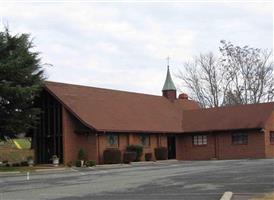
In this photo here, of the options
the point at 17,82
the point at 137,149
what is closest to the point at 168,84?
the point at 137,149

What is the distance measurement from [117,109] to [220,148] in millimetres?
9959

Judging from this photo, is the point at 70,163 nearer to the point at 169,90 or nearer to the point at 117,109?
the point at 117,109

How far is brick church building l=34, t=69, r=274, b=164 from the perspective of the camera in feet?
147

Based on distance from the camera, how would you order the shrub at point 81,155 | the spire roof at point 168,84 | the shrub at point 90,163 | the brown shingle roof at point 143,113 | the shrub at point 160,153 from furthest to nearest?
the spire roof at point 168,84 < the shrub at point 160,153 < the brown shingle roof at point 143,113 < the shrub at point 81,155 < the shrub at point 90,163

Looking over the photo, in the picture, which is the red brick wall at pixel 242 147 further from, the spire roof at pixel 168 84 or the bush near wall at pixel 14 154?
the bush near wall at pixel 14 154

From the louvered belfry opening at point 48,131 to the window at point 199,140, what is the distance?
14.0 m

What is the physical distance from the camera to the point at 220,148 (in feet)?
167

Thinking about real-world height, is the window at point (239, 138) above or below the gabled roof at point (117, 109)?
below

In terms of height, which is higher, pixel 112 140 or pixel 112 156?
pixel 112 140

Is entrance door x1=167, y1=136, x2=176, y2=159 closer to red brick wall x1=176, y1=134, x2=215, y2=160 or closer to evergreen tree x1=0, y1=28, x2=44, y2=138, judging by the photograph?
red brick wall x1=176, y1=134, x2=215, y2=160

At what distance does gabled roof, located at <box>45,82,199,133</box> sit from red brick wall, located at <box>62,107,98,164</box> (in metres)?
1.11

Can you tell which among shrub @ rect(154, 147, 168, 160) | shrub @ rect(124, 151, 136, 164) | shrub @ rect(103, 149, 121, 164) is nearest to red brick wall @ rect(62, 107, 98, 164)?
shrub @ rect(103, 149, 121, 164)

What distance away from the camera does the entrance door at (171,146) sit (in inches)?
2084

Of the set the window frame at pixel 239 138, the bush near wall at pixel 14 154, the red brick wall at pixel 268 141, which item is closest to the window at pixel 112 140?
the bush near wall at pixel 14 154
